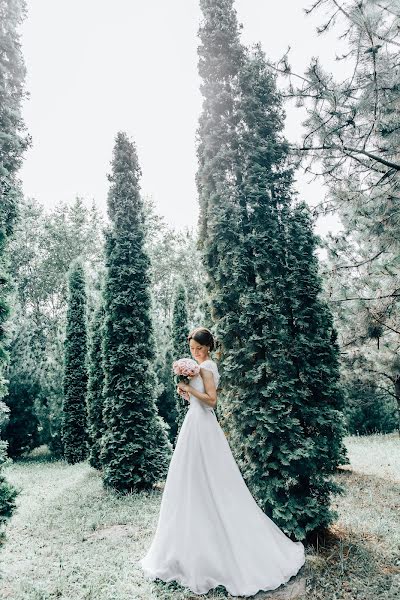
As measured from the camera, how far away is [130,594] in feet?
11.7

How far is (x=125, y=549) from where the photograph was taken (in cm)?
479

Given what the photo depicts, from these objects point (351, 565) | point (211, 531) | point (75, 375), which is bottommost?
point (351, 565)

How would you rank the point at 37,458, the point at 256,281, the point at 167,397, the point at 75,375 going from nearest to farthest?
the point at 256,281
the point at 75,375
the point at 167,397
the point at 37,458

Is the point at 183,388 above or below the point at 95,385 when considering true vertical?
below

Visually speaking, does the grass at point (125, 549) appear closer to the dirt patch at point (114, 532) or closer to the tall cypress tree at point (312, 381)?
the dirt patch at point (114, 532)

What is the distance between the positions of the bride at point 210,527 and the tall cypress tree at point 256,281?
0.69 meters

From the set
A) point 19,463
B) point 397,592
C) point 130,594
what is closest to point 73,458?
point 19,463

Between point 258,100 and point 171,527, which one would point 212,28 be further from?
point 171,527

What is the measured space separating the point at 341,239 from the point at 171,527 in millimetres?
4845

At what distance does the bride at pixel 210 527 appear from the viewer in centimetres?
353

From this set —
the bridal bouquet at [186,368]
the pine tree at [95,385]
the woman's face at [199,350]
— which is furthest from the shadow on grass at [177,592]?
the pine tree at [95,385]

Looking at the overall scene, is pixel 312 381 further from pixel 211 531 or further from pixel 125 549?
pixel 125 549

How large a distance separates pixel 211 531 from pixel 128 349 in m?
5.74

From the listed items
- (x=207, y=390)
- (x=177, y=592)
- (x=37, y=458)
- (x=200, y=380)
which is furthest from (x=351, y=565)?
(x=37, y=458)
